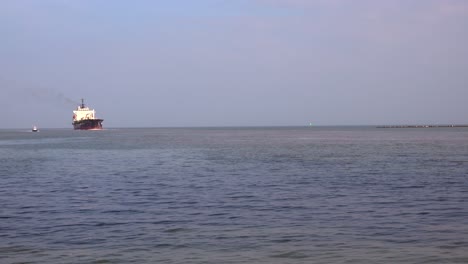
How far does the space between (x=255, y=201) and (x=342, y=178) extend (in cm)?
1053

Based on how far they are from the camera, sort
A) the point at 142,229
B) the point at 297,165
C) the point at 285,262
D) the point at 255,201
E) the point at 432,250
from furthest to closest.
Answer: the point at 297,165 < the point at 255,201 < the point at 142,229 < the point at 432,250 < the point at 285,262

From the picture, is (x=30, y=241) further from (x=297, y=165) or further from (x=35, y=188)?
(x=297, y=165)

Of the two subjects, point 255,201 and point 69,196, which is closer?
point 255,201

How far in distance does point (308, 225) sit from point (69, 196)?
1176 cm

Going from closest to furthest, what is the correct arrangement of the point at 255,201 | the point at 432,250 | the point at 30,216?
the point at 432,250
the point at 30,216
the point at 255,201

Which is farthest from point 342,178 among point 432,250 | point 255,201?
point 432,250

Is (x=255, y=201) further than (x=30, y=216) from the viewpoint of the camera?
Yes

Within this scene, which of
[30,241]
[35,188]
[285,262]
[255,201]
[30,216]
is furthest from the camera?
[35,188]

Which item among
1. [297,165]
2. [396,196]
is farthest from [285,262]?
[297,165]

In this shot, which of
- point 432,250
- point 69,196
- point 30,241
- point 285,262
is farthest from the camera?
point 69,196

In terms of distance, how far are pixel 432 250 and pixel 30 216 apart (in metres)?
12.5

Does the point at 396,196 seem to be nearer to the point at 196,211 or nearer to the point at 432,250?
the point at 196,211

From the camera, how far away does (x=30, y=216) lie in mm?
18812

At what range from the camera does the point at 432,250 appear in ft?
43.6
